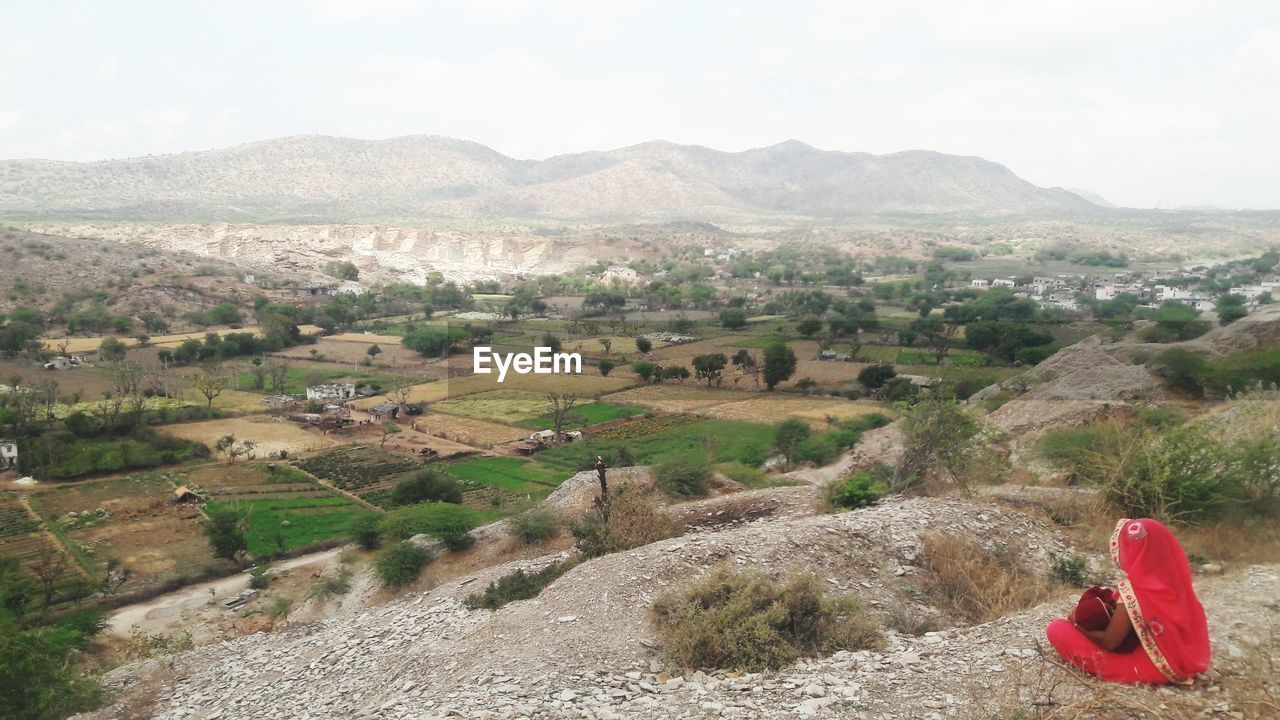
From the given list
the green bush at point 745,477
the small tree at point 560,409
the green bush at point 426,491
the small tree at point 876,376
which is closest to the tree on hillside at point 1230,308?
the small tree at point 876,376

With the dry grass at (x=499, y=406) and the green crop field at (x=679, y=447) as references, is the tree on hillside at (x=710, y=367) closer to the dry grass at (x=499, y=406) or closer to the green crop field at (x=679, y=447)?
the green crop field at (x=679, y=447)

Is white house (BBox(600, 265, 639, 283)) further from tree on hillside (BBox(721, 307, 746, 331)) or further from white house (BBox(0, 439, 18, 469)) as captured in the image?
white house (BBox(0, 439, 18, 469))

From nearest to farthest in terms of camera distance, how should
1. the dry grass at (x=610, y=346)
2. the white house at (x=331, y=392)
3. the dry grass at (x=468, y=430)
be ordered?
the dry grass at (x=468, y=430)
the white house at (x=331, y=392)
the dry grass at (x=610, y=346)

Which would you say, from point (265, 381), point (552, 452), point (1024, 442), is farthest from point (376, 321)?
point (1024, 442)

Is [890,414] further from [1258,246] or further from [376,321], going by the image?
[1258,246]

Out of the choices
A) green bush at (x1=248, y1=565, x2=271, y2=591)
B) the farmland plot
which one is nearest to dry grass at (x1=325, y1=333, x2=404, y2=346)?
the farmland plot

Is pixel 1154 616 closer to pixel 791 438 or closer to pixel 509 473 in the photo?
pixel 791 438
